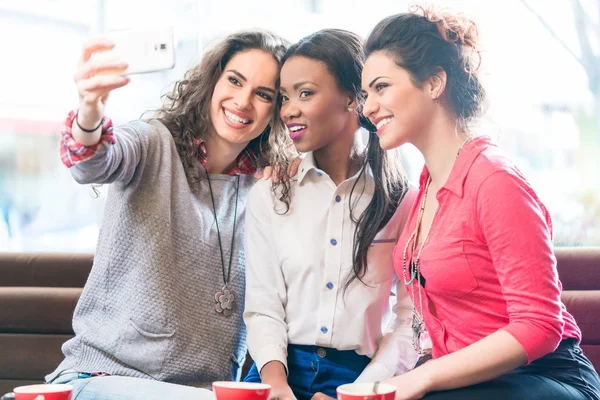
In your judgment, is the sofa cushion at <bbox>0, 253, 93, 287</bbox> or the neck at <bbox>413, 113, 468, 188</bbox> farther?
the sofa cushion at <bbox>0, 253, 93, 287</bbox>

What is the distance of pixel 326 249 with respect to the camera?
172cm

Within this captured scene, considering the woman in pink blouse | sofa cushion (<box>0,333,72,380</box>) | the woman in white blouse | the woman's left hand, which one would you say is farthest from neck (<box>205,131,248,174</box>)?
sofa cushion (<box>0,333,72,380</box>)

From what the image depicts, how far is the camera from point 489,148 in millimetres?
1451

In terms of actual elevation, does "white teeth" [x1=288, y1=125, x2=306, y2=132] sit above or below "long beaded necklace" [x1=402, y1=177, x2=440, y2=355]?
above

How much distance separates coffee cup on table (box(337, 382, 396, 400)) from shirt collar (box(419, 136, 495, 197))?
1.62 ft

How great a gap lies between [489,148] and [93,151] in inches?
29.6

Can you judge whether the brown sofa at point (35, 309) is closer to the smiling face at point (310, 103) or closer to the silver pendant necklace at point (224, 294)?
the silver pendant necklace at point (224, 294)

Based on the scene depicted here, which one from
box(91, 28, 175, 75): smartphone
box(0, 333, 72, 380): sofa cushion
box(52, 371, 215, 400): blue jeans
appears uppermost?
box(91, 28, 175, 75): smartphone

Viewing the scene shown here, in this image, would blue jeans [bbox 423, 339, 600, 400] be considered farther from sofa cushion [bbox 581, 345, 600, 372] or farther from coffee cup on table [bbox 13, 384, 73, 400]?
sofa cushion [bbox 581, 345, 600, 372]

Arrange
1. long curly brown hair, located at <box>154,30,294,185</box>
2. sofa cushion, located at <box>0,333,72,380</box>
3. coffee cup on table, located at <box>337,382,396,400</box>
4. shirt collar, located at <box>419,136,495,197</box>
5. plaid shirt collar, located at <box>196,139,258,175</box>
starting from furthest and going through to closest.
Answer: sofa cushion, located at <box>0,333,72,380</box> → plaid shirt collar, located at <box>196,139,258,175</box> → long curly brown hair, located at <box>154,30,294,185</box> → shirt collar, located at <box>419,136,495,197</box> → coffee cup on table, located at <box>337,382,396,400</box>

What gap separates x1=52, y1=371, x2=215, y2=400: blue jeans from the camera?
1444mm

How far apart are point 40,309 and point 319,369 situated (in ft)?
4.05

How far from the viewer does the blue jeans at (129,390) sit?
1.44 meters

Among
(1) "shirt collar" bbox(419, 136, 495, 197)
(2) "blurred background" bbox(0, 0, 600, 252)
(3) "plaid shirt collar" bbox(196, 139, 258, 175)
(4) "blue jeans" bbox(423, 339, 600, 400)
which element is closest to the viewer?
(4) "blue jeans" bbox(423, 339, 600, 400)
